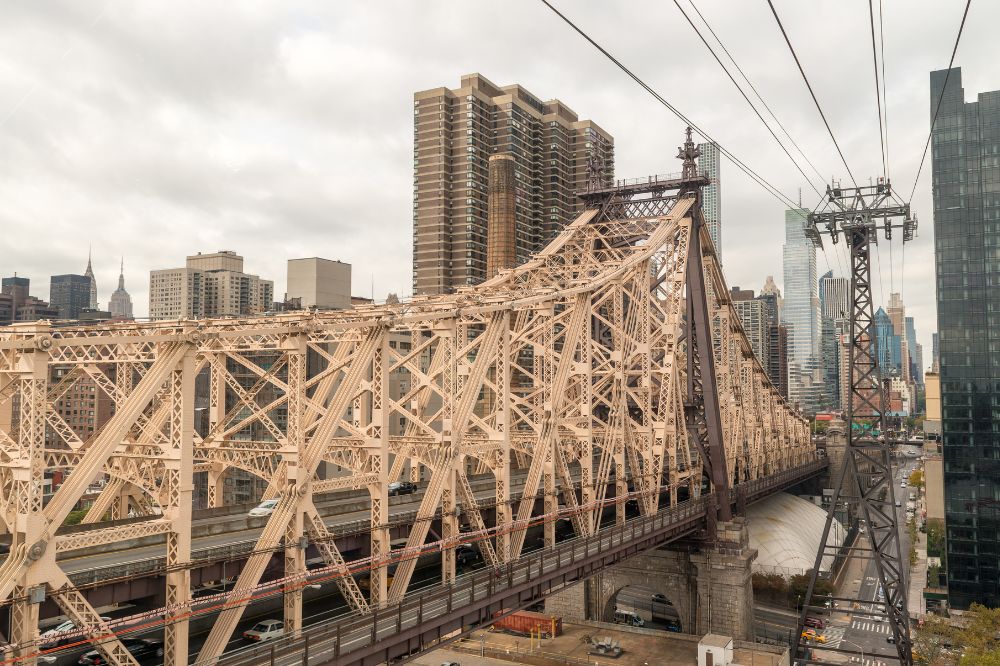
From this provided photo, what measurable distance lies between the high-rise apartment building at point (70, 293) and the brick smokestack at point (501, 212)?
50.1m

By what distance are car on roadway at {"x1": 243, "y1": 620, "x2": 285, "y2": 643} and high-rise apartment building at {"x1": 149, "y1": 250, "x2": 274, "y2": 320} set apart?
64.7m

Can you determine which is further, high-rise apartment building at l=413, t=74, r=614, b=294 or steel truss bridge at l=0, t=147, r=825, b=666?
high-rise apartment building at l=413, t=74, r=614, b=294

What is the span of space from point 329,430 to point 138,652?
9135 mm

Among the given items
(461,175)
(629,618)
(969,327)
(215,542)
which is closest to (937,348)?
(969,327)

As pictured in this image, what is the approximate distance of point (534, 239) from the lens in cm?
11300

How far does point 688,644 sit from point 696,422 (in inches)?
565

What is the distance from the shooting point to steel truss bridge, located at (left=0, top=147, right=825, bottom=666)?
1595 cm

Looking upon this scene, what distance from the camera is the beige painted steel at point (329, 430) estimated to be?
1561cm

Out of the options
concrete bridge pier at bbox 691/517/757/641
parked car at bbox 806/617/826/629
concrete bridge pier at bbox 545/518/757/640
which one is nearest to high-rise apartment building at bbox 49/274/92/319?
concrete bridge pier at bbox 545/518/757/640

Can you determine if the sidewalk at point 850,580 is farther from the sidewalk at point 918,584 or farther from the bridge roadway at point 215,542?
the bridge roadway at point 215,542

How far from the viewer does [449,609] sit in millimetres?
23500

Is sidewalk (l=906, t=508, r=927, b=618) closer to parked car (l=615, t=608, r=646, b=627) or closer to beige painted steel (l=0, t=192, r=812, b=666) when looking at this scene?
parked car (l=615, t=608, r=646, b=627)

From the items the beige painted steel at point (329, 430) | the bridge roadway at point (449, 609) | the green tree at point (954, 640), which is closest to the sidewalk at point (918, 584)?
the green tree at point (954, 640)

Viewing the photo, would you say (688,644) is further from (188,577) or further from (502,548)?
(188,577)
